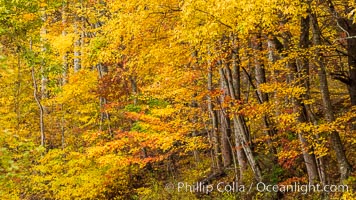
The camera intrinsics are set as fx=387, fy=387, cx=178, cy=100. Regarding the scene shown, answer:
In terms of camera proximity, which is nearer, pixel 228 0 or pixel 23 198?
pixel 228 0

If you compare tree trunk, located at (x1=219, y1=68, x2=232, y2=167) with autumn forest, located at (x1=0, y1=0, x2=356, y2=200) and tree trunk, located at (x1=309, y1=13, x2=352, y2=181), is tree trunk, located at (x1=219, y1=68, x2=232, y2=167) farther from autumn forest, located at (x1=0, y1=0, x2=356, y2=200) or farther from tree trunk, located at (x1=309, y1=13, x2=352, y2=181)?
tree trunk, located at (x1=309, y1=13, x2=352, y2=181)

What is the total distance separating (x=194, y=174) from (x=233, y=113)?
16.3 feet

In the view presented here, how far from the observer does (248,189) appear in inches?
446

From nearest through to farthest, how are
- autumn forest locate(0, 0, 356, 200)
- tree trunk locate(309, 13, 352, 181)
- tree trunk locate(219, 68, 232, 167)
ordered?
tree trunk locate(309, 13, 352, 181)
autumn forest locate(0, 0, 356, 200)
tree trunk locate(219, 68, 232, 167)

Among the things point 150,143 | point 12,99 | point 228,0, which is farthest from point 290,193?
point 12,99

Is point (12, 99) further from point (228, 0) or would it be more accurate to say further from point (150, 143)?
point (228, 0)

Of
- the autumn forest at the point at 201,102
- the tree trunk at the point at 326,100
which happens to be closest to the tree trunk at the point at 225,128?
the autumn forest at the point at 201,102

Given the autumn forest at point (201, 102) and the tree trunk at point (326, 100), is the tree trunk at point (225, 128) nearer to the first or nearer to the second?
the autumn forest at point (201, 102)

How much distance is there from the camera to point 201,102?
46.7 feet

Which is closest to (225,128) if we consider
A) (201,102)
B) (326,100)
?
(201,102)

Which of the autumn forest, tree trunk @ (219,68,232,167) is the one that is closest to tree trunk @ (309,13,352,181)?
the autumn forest

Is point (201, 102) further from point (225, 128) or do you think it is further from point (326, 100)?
point (326, 100)

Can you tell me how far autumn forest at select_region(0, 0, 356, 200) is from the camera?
8.91m

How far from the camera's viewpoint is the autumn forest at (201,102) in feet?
29.2
